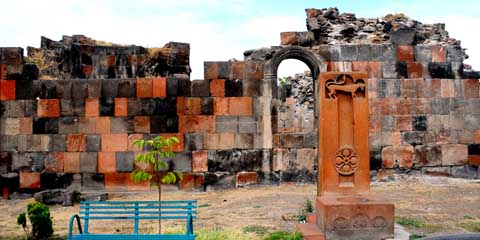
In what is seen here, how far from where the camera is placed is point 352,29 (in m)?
12.2

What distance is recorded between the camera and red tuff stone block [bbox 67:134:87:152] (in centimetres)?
1089

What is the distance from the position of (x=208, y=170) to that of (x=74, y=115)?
3.32 meters

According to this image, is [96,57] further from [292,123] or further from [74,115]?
[292,123]

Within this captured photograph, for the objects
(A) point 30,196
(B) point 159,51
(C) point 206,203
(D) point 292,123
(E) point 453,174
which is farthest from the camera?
(D) point 292,123

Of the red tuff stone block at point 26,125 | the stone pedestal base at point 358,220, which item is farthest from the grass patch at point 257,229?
the red tuff stone block at point 26,125

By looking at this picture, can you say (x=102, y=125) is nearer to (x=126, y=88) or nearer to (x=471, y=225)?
(x=126, y=88)

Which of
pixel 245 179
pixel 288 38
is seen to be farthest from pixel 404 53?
pixel 245 179

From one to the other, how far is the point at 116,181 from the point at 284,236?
19.1ft

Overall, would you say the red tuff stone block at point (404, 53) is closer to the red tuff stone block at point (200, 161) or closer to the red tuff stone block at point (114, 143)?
the red tuff stone block at point (200, 161)

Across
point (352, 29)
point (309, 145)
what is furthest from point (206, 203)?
point (352, 29)

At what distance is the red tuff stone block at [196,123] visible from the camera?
10977 millimetres

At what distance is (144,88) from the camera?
11.0 metres

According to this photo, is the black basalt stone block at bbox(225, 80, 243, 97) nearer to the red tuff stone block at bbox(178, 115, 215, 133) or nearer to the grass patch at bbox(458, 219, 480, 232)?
the red tuff stone block at bbox(178, 115, 215, 133)

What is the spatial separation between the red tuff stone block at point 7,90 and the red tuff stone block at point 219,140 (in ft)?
15.0
